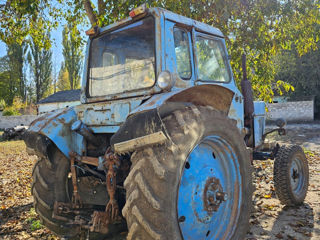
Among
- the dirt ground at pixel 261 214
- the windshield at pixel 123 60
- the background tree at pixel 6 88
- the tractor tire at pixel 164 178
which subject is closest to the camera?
the tractor tire at pixel 164 178

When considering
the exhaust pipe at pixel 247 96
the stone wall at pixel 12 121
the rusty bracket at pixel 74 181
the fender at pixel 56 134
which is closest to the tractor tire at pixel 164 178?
the rusty bracket at pixel 74 181

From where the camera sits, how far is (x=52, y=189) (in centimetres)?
312

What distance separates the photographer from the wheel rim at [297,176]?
14.5ft

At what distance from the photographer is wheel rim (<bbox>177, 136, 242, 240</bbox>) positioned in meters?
2.46

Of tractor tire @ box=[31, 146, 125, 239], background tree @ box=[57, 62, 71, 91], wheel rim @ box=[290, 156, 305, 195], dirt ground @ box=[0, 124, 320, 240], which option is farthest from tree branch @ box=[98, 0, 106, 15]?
background tree @ box=[57, 62, 71, 91]

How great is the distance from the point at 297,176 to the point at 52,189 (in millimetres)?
3835

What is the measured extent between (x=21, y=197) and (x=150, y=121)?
15.2 ft

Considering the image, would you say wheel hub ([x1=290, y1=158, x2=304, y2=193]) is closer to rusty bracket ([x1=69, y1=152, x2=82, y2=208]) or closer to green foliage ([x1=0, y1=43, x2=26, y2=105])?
rusty bracket ([x1=69, y1=152, x2=82, y2=208])

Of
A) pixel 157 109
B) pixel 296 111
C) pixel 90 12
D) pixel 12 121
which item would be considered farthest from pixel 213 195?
pixel 12 121

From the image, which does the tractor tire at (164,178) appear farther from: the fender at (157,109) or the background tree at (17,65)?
the background tree at (17,65)

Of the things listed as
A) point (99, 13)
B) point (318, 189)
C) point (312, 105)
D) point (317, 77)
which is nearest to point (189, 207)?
point (318, 189)

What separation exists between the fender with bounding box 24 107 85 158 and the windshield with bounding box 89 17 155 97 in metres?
0.52

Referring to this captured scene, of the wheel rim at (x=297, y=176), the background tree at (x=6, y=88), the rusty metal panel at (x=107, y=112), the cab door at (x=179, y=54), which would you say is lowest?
the wheel rim at (x=297, y=176)

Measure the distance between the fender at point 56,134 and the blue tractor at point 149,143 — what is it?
12 mm
